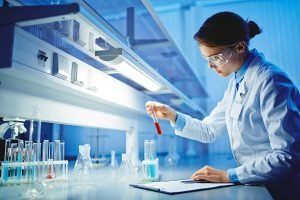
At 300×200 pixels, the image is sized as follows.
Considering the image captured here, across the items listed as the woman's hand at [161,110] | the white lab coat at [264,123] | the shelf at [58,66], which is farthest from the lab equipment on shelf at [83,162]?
the white lab coat at [264,123]

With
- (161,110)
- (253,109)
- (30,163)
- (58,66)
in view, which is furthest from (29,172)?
(253,109)

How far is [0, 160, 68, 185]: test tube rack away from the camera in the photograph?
1.07m

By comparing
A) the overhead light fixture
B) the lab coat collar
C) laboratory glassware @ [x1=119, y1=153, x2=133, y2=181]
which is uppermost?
the overhead light fixture

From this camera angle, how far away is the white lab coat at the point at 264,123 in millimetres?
1023

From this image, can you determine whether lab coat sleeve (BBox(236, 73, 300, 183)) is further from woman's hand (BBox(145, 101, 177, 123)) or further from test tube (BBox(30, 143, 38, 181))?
test tube (BBox(30, 143, 38, 181))

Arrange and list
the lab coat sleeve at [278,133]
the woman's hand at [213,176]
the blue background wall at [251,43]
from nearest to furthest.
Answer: the lab coat sleeve at [278,133] < the woman's hand at [213,176] < the blue background wall at [251,43]

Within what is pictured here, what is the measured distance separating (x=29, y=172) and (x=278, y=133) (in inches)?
40.2

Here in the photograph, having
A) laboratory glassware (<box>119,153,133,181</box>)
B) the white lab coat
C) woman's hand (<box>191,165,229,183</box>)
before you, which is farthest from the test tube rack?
the white lab coat

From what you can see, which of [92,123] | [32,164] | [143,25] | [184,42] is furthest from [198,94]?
[32,164]

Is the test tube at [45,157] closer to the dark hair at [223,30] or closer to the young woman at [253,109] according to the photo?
the young woman at [253,109]

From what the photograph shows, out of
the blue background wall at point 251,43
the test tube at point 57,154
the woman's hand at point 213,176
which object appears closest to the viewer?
the woman's hand at point 213,176

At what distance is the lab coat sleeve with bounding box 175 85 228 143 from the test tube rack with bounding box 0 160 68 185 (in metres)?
0.74

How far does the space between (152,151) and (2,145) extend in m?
0.77

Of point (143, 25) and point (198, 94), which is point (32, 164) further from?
point (198, 94)
